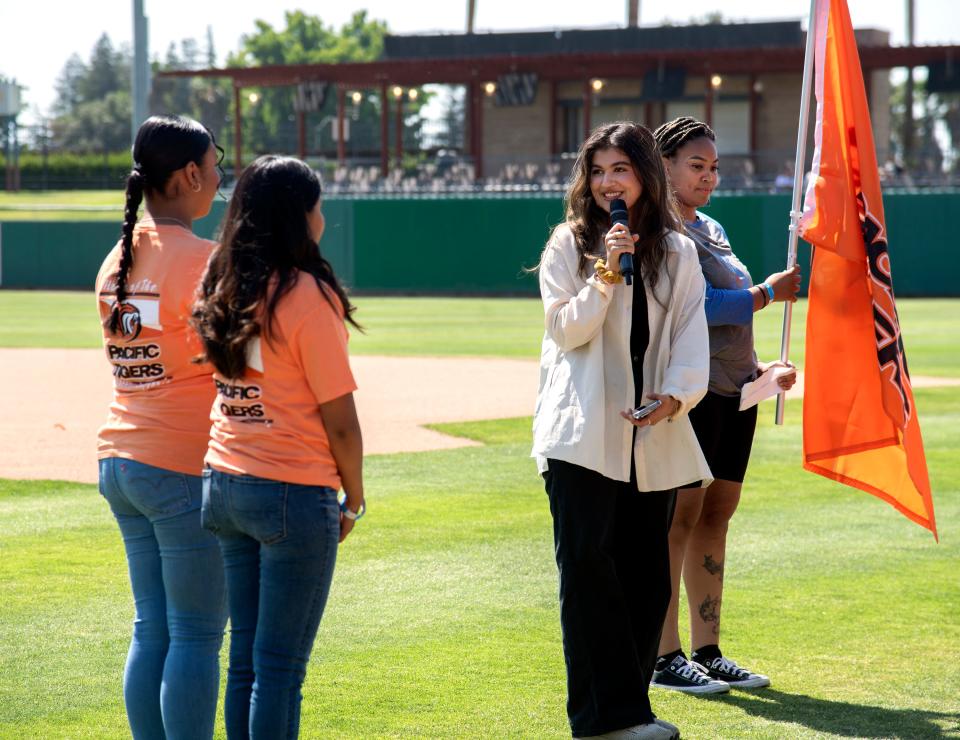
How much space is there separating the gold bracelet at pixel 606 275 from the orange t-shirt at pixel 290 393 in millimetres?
971

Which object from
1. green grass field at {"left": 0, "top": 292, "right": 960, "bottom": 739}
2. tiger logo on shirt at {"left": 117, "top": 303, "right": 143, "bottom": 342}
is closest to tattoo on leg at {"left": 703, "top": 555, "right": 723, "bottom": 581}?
green grass field at {"left": 0, "top": 292, "right": 960, "bottom": 739}

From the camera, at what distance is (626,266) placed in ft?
13.3

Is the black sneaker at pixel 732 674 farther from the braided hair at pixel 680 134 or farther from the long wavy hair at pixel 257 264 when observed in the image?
the long wavy hair at pixel 257 264

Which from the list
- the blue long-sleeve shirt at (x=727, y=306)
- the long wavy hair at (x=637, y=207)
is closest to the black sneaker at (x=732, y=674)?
the blue long-sleeve shirt at (x=727, y=306)

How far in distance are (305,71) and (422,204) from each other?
9.64 meters

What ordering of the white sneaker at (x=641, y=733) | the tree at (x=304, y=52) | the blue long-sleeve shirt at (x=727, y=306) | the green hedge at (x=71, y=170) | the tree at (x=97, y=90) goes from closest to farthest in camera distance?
the white sneaker at (x=641, y=733)
the blue long-sleeve shirt at (x=727, y=306)
the green hedge at (x=71, y=170)
the tree at (x=304, y=52)
the tree at (x=97, y=90)

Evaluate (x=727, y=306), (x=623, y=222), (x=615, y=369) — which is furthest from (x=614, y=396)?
(x=727, y=306)

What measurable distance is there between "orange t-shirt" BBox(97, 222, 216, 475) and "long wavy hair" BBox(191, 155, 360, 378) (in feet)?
0.53

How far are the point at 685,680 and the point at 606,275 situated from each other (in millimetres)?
1719

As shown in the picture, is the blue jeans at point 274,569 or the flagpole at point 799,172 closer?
the blue jeans at point 274,569

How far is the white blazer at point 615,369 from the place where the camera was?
4.17 metres

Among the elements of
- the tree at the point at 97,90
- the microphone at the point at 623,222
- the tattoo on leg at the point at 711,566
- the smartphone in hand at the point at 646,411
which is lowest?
the tattoo on leg at the point at 711,566

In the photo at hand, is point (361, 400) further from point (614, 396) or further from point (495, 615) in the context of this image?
point (614, 396)

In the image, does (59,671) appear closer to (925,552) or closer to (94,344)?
(925,552)
